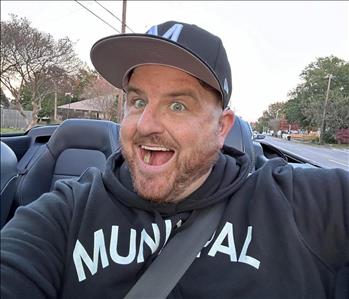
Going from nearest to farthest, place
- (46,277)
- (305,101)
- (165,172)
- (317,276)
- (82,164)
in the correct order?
(46,277) < (317,276) < (165,172) < (305,101) < (82,164)

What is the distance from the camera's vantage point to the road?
262cm

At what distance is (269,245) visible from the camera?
144 cm

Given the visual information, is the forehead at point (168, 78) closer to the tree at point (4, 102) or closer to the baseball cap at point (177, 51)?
the baseball cap at point (177, 51)

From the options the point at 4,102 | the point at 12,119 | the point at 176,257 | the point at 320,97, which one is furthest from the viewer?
the point at 4,102

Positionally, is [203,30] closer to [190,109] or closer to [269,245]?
[190,109]

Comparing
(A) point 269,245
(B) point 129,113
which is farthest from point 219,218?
(B) point 129,113

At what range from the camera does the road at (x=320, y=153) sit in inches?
103

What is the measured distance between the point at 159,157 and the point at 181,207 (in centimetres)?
22

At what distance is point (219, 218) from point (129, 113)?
55 centimetres

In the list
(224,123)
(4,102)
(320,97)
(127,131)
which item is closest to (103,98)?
(4,102)

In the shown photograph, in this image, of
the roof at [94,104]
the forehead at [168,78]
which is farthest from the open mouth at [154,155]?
the roof at [94,104]

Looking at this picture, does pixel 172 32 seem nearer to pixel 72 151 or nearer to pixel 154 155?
pixel 154 155

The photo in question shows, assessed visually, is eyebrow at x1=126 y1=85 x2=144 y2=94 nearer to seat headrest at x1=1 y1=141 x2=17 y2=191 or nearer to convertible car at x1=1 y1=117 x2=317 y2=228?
seat headrest at x1=1 y1=141 x2=17 y2=191

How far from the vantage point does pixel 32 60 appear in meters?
21.1
